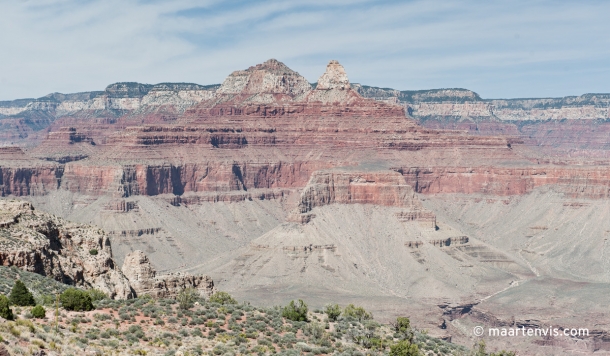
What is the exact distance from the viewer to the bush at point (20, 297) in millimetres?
A: 40688

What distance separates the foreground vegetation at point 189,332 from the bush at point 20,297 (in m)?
0.70

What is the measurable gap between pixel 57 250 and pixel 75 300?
1285 centimetres

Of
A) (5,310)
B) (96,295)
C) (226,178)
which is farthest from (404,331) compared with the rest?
(226,178)

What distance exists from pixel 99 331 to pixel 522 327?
8591 centimetres

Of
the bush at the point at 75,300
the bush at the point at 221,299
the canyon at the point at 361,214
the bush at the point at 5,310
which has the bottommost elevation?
the canyon at the point at 361,214

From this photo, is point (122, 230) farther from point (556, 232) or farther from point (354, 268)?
point (556, 232)

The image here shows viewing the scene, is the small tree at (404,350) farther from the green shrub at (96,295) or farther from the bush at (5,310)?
the bush at (5,310)

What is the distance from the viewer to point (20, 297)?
4081 centimetres

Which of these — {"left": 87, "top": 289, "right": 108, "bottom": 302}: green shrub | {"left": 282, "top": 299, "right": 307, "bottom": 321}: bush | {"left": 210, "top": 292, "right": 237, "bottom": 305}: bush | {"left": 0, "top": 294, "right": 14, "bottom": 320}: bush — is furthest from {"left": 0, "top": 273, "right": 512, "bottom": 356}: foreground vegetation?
{"left": 210, "top": 292, "right": 237, "bottom": 305}: bush

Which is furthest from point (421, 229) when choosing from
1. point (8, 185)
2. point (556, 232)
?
point (8, 185)

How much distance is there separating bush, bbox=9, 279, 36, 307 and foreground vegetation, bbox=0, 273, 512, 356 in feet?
2.28

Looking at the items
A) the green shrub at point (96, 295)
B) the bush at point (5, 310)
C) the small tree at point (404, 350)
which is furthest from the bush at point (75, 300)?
the small tree at point (404, 350)

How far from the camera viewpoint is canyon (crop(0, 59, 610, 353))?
126688 millimetres

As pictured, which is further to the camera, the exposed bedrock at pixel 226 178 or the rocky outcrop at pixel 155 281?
the exposed bedrock at pixel 226 178
